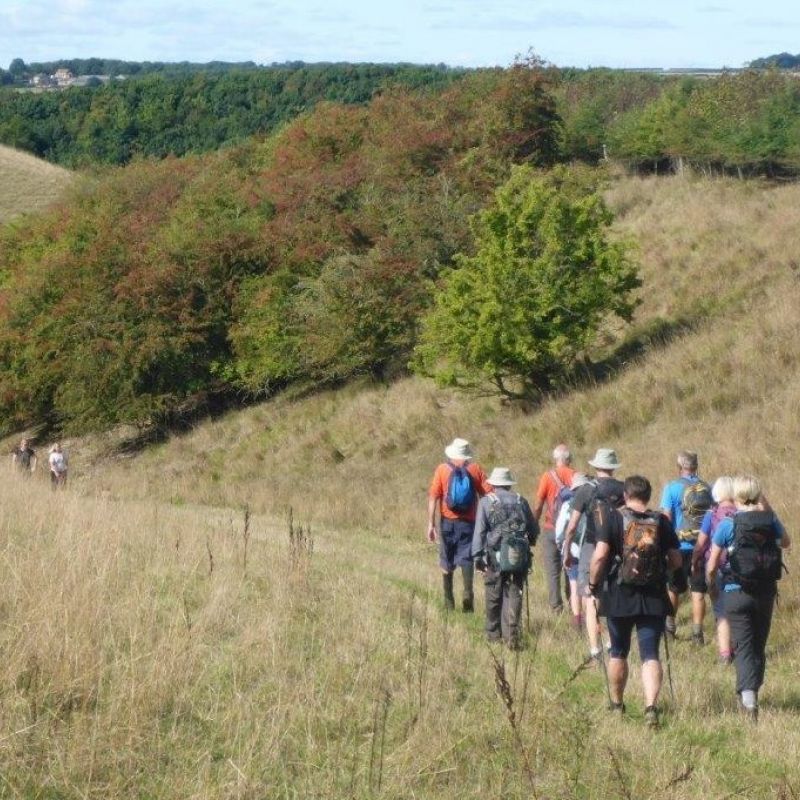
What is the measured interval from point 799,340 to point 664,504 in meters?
13.3

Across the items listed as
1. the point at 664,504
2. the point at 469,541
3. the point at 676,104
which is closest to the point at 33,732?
the point at 469,541

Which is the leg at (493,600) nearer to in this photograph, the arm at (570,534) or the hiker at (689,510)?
the arm at (570,534)

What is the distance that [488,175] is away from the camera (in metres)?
40.7

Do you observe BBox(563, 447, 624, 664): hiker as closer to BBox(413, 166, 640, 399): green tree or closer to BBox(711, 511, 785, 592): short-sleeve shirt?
BBox(711, 511, 785, 592): short-sleeve shirt

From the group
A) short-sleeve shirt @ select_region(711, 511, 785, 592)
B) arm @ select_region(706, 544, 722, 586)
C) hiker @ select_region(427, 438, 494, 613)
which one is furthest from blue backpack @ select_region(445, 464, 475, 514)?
short-sleeve shirt @ select_region(711, 511, 785, 592)

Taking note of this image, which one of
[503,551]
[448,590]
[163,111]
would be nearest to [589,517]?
[503,551]

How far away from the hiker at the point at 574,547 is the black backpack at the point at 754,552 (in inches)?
78.0

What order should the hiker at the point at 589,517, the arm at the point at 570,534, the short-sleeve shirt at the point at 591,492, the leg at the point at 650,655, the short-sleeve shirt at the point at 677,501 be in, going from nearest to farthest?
→ the leg at the point at 650,655
the hiker at the point at 589,517
the short-sleeve shirt at the point at 591,492
the arm at the point at 570,534
the short-sleeve shirt at the point at 677,501

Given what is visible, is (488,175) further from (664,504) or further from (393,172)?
(664,504)

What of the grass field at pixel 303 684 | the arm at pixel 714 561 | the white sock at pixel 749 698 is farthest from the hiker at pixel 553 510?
the white sock at pixel 749 698

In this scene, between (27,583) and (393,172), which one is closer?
(27,583)

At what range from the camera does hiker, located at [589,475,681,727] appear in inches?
300

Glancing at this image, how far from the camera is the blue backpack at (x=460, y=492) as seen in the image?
11367 mm

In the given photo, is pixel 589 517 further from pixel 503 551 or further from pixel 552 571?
pixel 552 571
